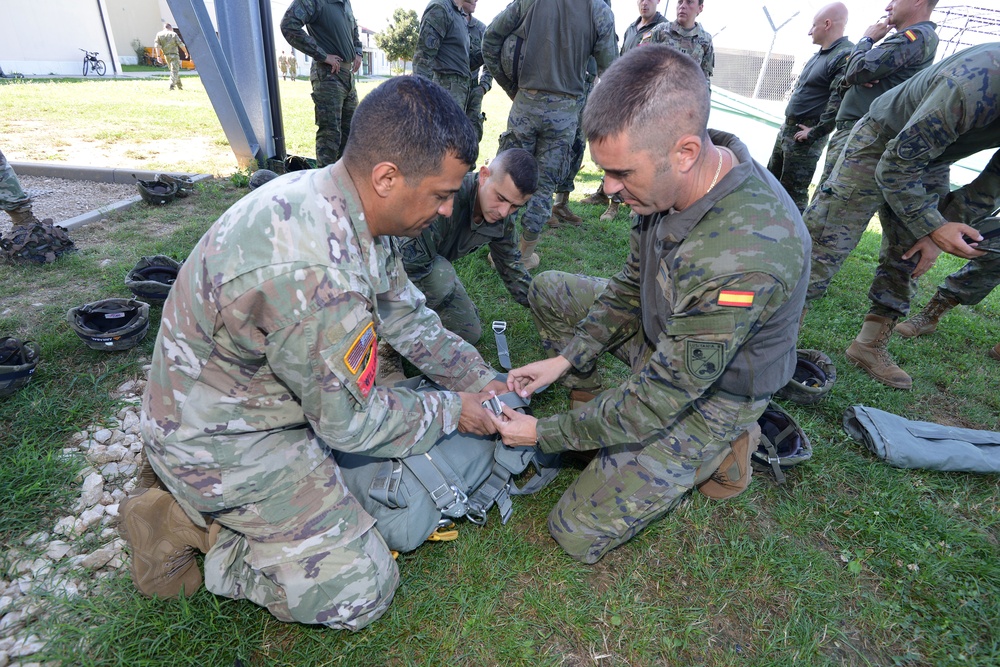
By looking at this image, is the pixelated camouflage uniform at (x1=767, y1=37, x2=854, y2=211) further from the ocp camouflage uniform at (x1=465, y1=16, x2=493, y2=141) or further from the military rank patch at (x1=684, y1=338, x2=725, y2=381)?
the military rank patch at (x1=684, y1=338, x2=725, y2=381)

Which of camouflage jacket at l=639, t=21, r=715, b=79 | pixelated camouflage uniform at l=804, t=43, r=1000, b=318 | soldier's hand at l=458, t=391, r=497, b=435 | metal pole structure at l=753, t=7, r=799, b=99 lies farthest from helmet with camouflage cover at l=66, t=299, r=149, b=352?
metal pole structure at l=753, t=7, r=799, b=99

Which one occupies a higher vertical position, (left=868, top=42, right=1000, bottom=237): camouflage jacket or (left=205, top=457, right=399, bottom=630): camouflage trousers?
(left=868, top=42, right=1000, bottom=237): camouflage jacket

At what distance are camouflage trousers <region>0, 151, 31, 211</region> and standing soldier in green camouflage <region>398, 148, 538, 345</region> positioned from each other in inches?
152

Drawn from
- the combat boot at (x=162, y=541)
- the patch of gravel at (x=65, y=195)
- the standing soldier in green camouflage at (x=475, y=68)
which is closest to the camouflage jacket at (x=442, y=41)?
the standing soldier in green camouflage at (x=475, y=68)

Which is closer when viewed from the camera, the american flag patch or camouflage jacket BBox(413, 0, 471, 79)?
the american flag patch

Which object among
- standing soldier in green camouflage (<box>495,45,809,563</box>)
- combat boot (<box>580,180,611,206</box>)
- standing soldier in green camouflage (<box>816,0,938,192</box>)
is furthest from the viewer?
combat boot (<box>580,180,611,206</box>)

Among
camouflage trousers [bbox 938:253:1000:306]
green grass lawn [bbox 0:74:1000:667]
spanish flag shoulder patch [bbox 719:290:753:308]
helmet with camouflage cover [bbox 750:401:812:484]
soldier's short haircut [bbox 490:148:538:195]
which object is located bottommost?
green grass lawn [bbox 0:74:1000:667]

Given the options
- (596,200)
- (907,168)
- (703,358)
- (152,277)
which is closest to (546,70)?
(596,200)

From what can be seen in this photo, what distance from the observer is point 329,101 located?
22.9 feet

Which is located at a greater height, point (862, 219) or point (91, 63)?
point (862, 219)

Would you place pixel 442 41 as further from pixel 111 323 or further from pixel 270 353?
pixel 270 353

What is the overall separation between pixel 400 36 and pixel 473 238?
1572 inches

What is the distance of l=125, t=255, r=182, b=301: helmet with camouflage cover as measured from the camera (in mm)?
3703

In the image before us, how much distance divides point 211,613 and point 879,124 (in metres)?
4.73
